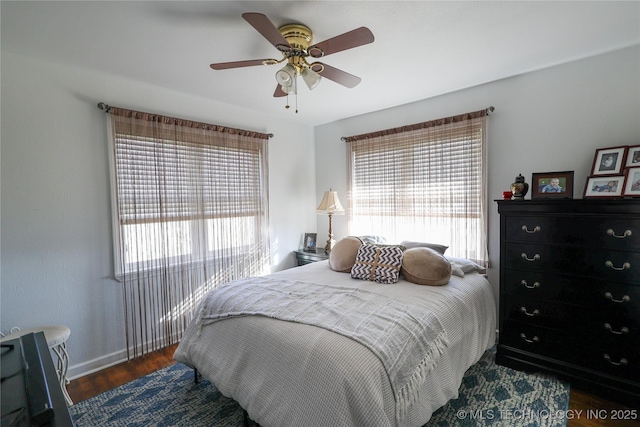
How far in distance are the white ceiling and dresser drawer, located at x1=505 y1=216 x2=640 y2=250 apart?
4.12 ft

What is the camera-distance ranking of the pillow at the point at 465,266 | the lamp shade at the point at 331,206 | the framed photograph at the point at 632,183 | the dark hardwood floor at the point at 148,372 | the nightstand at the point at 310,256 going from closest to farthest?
the dark hardwood floor at the point at 148,372 → the framed photograph at the point at 632,183 → the pillow at the point at 465,266 → the lamp shade at the point at 331,206 → the nightstand at the point at 310,256

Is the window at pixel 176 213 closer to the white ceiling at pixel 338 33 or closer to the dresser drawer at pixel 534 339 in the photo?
the white ceiling at pixel 338 33

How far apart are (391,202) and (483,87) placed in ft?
4.79

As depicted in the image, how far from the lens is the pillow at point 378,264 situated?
234 centimetres

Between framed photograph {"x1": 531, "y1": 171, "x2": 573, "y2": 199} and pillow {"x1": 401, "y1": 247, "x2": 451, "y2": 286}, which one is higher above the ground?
framed photograph {"x1": 531, "y1": 171, "x2": 573, "y2": 199}

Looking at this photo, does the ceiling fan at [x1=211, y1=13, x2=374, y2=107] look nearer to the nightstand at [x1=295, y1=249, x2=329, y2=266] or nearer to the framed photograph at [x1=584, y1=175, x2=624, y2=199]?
the framed photograph at [x1=584, y1=175, x2=624, y2=199]

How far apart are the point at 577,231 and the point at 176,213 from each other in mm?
3314

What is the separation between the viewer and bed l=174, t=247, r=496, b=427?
1.28m

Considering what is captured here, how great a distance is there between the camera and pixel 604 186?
2109mm

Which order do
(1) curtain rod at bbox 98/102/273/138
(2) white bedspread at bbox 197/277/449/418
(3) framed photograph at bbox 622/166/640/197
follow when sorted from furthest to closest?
(1) curtain rod at bbox 98/102/273/138
(3) framed photograph at bbox 622/166/640/197
(2) white bedspread at bbox 197/277/449/418

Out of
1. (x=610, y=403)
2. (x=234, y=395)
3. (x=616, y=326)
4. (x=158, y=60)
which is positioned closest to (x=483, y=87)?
(x=616, y=326)

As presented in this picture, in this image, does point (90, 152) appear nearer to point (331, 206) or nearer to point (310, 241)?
point (331, 206)

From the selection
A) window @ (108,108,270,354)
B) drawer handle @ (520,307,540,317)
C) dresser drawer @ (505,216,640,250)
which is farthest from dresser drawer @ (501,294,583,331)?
window @ (108,108,270,354)

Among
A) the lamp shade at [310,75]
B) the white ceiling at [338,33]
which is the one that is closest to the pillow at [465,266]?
the white ceiling at [338,33]
